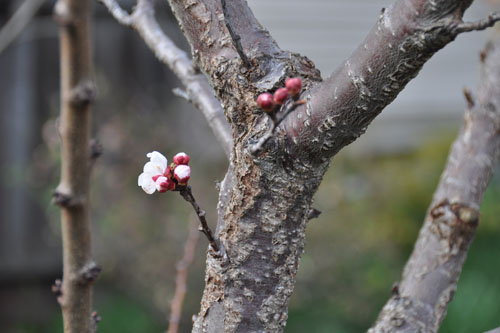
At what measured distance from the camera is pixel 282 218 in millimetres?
772

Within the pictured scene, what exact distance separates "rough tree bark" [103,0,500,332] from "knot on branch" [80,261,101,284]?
0.21 meters

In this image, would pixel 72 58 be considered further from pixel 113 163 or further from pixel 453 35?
pixel 113 163

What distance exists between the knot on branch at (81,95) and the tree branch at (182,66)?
0.81 feet

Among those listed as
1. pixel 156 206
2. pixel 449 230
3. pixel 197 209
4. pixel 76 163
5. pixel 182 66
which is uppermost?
pixel 156 206

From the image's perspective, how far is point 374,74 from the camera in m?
0.65

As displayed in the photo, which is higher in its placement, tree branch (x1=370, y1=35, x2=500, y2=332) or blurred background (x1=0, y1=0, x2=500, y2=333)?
blurred background (x1=0, y1=0, x2=500, y2=333)

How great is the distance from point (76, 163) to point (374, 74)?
528 mm

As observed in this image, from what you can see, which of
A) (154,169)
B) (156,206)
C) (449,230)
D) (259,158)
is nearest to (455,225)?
(449,230)

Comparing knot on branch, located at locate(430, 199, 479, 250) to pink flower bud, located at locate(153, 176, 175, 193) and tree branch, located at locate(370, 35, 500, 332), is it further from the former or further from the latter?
pink flower bud, located at locate(153, 176, 175, 193)

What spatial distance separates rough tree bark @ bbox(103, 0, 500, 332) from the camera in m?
0.71

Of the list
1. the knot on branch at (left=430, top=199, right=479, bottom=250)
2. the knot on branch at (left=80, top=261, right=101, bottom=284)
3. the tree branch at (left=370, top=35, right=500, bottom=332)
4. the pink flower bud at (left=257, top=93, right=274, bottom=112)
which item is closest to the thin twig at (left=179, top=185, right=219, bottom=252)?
the pink flower bud at (left=257, top=93, right=274, bottom=112)

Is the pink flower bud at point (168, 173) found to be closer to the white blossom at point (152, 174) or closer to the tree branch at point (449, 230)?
the white blossom at point (152, 174)

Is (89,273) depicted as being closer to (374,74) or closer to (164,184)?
(164,184)

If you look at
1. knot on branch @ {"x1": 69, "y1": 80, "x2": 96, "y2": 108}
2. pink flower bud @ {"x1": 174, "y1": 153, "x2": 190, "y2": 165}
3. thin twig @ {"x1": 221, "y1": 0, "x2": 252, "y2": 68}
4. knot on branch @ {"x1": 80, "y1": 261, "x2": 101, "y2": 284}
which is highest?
knot on branch @ {"x1": 69, "y1": 80, "x2": 96, "y2": 108}
